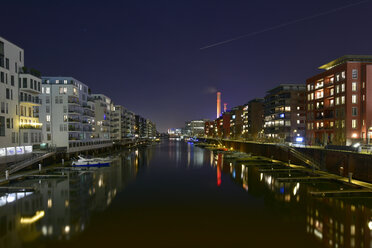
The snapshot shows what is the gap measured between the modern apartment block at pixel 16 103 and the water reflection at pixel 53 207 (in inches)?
439

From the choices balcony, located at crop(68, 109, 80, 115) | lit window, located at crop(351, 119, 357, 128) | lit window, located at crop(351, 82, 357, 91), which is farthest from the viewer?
balcony, located at crop(68, 109, 80, 115)

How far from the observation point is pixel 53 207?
1114 inches

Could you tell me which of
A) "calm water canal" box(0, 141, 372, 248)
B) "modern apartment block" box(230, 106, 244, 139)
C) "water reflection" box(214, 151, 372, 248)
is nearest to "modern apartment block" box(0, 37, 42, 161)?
"calm water canal" box(0, 141, 372, 248)

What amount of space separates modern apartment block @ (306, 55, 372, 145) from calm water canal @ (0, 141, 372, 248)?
23.7 m

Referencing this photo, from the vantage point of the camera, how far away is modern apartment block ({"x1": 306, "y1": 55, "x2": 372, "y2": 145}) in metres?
51.9

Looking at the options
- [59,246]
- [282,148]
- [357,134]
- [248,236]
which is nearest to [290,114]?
[282,148]

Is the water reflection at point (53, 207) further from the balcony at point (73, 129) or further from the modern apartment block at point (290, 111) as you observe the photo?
the modern apartment block at point (290, 111)

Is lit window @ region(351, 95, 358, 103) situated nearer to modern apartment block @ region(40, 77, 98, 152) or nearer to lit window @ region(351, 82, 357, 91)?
lit window @ region(351, 82, 357, 91)

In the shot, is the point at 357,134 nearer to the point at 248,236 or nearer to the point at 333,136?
the point at 333,136

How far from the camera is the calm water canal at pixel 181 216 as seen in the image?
2009 cm

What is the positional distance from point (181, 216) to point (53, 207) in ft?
48.6

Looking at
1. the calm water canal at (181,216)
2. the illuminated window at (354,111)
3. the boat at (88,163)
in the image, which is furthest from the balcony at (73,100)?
the illuminated window at (354,111)

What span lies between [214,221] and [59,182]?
96.3 feet

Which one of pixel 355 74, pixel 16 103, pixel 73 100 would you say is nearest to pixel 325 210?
pixel 355 74
